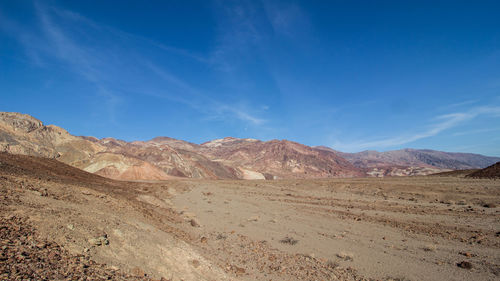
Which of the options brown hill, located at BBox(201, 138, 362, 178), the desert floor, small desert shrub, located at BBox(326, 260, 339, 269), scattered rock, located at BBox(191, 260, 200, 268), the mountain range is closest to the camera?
the desert floor

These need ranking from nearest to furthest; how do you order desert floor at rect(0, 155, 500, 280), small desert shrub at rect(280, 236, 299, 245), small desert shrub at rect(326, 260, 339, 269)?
desert floor at rect(0, 155, 500, 280) < small desert shrub at rect(326, 260, 339, 269) < small desert shrub at rect(280, 236, 299, 245)

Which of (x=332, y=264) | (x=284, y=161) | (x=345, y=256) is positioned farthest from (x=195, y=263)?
(x=284, y=161)

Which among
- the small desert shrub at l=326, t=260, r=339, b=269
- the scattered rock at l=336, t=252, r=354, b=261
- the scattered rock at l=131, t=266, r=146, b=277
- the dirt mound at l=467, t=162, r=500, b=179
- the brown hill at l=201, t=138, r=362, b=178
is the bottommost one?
the small desert shrub at l=326, t=260, r=339, b=269

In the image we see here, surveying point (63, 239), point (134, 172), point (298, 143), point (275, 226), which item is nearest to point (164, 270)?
point (63, 239)

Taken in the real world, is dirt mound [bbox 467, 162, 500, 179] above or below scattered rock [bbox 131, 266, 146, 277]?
above

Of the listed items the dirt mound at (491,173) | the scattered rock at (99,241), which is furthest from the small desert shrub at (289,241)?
the dirt mound at (491,173)

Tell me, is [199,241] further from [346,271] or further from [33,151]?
[33,151]

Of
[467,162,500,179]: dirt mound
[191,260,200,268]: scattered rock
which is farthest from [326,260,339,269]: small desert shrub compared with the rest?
[467,162,500,179]: dirt mound

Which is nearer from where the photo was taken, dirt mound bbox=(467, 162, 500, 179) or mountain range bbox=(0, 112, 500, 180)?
dirt mound bbox=(467, 162, 500, 179)

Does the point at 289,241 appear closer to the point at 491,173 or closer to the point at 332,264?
the point at 332,264

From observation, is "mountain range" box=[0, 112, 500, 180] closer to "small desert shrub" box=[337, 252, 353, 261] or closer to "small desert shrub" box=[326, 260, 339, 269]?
"small desert shrub" box=[337, 252, 353, 261]

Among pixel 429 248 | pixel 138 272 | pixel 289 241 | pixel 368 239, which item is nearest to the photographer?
pixel 138 272

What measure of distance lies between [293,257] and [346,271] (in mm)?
1952

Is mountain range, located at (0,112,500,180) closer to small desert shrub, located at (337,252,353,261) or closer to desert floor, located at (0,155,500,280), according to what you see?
desert floor, located at (0,155,500,280)
